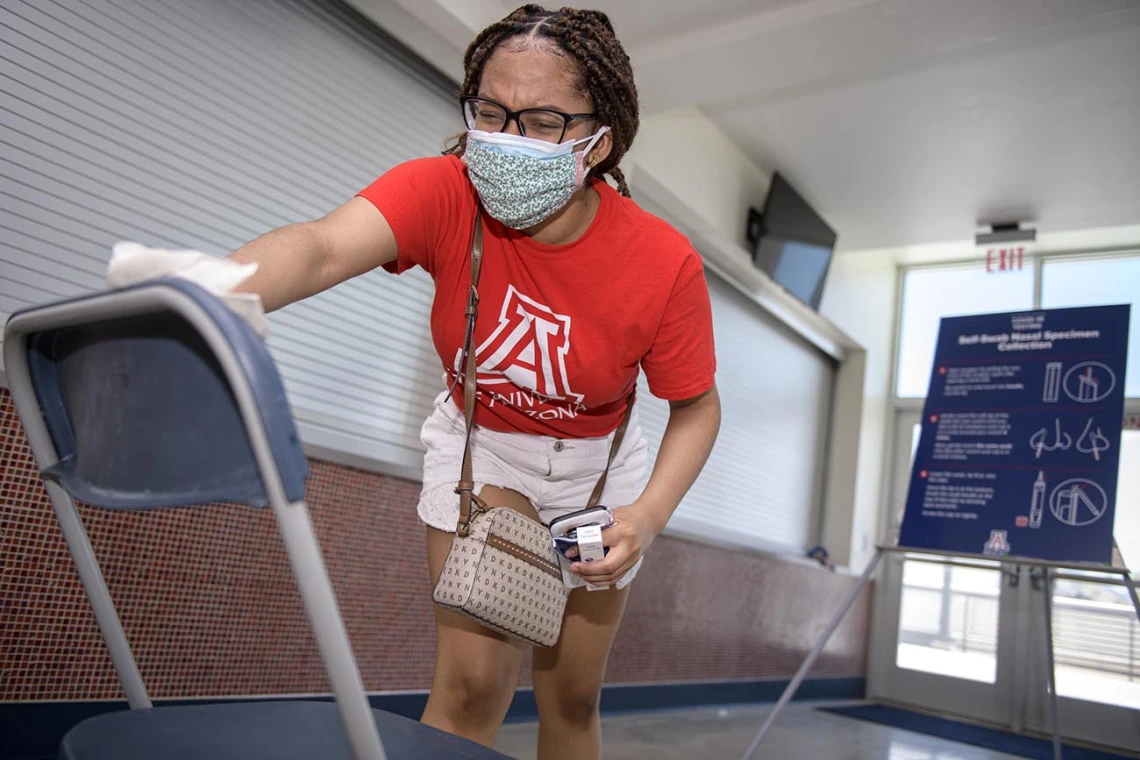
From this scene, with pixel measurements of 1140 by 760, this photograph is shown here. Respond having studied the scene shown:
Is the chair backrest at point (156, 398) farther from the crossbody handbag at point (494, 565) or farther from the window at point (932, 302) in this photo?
the window at point (932, 302)

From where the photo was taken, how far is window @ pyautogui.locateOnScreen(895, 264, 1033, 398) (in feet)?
21.4

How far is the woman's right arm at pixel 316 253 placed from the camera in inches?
35.9

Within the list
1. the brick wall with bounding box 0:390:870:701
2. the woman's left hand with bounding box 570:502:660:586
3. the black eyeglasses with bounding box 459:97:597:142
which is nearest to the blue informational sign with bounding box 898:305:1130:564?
the brick wall with bounding box 0:390:870:701

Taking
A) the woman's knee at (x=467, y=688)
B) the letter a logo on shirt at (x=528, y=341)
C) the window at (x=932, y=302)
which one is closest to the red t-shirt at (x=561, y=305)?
the letter a logo on shirt at (x=528, y=341)

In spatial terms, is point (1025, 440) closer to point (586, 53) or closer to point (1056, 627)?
point (586, 53)

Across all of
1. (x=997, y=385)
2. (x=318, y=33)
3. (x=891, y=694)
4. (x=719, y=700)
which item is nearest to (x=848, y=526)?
(x=891, y=694)

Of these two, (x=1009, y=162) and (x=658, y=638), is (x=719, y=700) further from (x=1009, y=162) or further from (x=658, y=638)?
(x=1009, y=162)

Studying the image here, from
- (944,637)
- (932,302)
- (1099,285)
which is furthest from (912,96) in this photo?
(944,637)

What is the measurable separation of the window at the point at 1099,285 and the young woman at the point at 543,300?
5.53m

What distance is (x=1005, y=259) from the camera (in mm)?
6352

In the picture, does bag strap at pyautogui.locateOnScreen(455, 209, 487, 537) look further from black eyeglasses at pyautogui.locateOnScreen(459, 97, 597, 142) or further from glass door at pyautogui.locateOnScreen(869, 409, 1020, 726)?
glass door at pyautogui.locateOnScreen(869, 409, 1020, 726)

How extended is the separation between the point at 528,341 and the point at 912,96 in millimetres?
3490

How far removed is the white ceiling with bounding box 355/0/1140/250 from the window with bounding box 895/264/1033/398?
3.64 feet

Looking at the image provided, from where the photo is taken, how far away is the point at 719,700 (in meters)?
5.01
